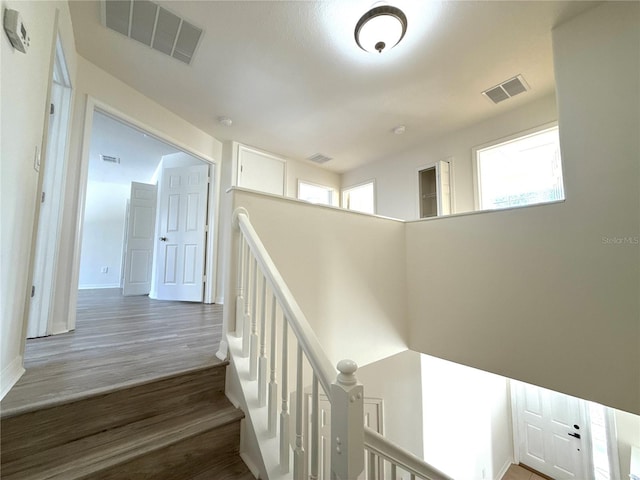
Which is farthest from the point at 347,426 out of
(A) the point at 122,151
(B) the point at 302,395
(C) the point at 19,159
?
(A) the point at 122,151

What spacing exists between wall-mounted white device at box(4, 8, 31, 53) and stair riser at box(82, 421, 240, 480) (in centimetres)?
→ 181

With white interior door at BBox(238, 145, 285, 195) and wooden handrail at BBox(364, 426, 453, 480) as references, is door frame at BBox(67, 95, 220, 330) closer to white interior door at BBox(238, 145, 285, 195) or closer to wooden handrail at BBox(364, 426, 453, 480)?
white interior door at BBox(238, 145, 285, 195)

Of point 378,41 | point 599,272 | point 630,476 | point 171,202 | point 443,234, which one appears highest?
point 378,41

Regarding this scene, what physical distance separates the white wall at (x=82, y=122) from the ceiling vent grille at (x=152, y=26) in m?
0.67

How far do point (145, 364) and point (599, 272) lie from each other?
10.1ft

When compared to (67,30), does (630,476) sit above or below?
below

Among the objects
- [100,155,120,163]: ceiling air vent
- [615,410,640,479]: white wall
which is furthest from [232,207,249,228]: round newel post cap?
[615,410,640,479]: white wall

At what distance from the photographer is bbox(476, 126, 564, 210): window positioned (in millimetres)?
3055

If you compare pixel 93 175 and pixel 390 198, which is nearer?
pixel 390 198

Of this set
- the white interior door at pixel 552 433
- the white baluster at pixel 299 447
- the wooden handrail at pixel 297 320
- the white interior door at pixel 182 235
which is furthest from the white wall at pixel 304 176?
the white interior door at pixel 552 433

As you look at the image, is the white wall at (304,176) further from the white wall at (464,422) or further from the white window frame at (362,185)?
the white wall at (464,422)

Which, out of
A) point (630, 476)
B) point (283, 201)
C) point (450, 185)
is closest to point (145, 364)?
point (283, 201)

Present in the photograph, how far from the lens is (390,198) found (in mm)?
4531

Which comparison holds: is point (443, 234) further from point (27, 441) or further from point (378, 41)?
point (27, 441)
